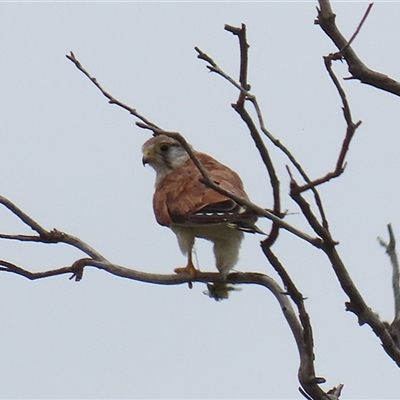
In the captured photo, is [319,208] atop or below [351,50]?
below

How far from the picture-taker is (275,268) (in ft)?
7.77

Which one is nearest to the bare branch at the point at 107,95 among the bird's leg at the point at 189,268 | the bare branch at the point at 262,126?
the bare branch at the point at 262,126

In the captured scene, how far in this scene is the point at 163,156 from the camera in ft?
17.5

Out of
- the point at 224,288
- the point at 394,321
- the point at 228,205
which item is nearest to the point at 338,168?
the point at 394,321

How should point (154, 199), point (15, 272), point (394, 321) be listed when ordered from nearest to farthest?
1. point (394, 321)
2. point (15, 272)
3. point (154, 199)

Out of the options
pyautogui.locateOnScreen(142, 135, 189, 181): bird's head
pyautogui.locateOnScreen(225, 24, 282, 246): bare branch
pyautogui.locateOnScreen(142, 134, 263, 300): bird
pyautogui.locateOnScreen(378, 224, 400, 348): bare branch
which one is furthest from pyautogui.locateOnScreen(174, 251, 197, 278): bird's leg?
pyautogui.locateOnScreen(225, 24, 282, 246): bare branch

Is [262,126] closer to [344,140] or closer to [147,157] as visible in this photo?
[344,140]

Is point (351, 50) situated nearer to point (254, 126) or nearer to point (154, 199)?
point (254, 126)

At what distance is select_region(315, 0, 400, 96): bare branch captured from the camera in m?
2.30

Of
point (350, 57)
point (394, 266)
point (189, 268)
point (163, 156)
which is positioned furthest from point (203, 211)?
point (350, 57)

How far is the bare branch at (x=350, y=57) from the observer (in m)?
2.30

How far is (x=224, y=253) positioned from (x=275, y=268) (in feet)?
6.72

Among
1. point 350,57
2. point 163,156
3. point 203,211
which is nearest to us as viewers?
point 350,57

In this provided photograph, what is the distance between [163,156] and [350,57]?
3061mm
